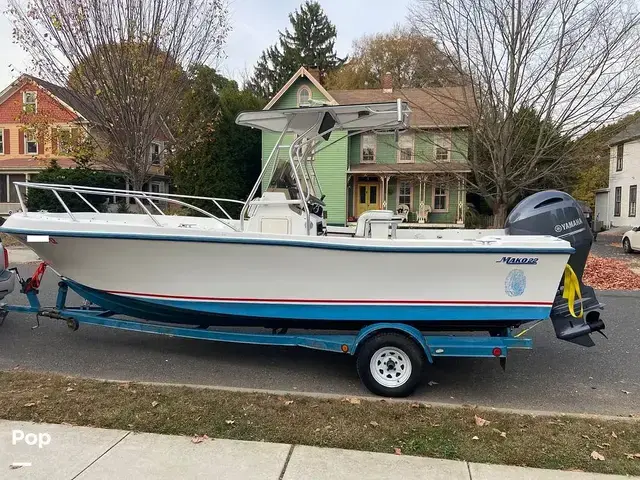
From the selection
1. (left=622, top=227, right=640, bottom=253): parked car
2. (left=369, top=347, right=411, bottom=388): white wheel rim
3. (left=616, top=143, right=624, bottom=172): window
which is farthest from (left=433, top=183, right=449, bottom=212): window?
(left=369, top=347, right=411, bottom=388): white wheel rim

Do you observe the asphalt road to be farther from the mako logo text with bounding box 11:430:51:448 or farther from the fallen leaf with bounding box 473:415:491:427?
the mako logo text with bounding box 11:430:51:448

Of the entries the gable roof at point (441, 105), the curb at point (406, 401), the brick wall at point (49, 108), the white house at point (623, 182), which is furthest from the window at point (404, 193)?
the curb at point (406, 401)

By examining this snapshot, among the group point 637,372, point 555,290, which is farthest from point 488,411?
point 637,372

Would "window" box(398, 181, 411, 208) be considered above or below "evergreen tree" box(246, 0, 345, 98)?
below

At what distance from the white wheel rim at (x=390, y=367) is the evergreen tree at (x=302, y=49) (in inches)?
1739

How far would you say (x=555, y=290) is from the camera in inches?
174

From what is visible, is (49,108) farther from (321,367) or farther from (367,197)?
(321,367)

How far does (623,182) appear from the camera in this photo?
94.3 ft

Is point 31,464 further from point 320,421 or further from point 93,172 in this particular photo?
point 93,172

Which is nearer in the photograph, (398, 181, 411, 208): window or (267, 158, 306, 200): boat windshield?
(267, 158, 306, 200): boat windshield

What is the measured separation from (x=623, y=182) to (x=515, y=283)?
94.9 ft

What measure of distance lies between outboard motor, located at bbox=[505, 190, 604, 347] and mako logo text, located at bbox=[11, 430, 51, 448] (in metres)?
4.19

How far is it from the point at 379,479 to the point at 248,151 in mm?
23258

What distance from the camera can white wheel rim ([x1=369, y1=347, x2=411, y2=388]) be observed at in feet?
14.9
